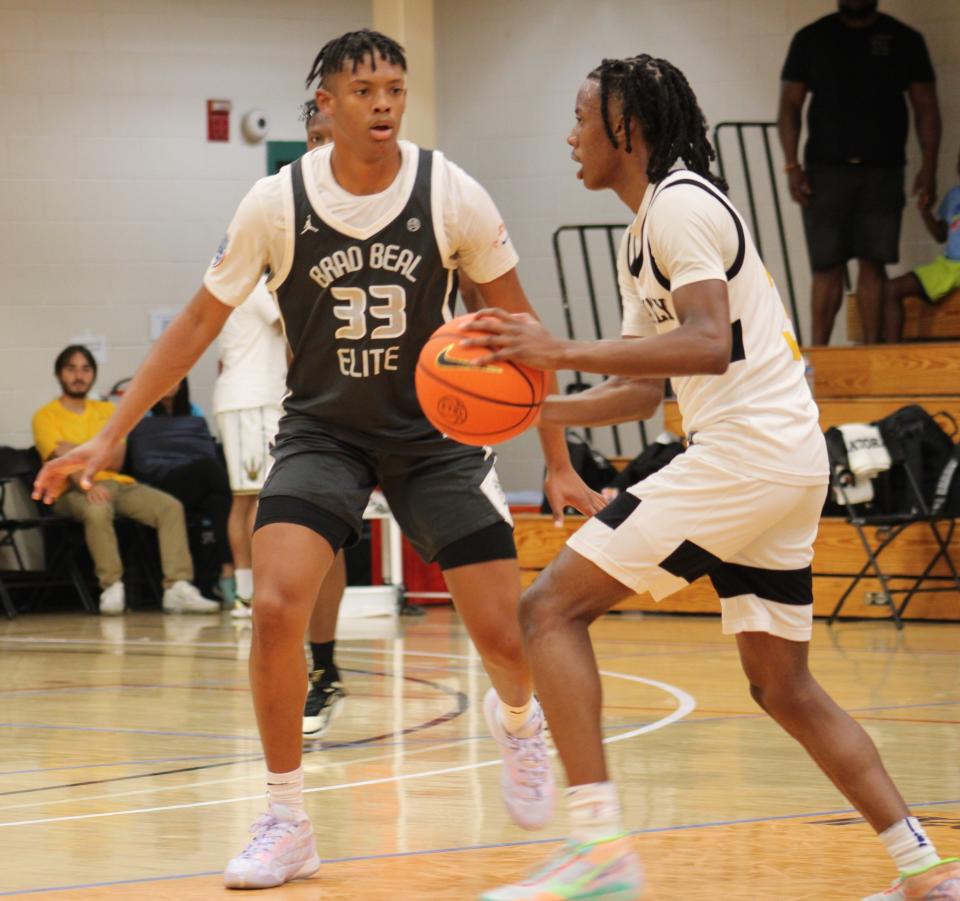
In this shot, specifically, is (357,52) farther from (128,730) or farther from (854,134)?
(854,134)

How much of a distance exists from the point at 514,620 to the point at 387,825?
0.58m

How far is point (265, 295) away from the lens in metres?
7.69

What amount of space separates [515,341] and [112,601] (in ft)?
24.8

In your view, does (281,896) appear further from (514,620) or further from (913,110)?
(913,110)

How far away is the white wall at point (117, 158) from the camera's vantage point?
10.8 m

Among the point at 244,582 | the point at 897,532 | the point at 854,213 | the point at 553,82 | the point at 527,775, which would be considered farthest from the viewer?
the point at 553,82

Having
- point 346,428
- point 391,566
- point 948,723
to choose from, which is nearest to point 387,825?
point 346,428

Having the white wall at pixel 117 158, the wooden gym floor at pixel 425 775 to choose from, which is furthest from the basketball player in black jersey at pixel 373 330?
the white wall at pixel 117 158

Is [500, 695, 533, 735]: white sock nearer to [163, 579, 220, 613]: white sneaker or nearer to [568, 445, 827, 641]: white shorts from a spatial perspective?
[568, 445, 827, 641]: white shorts

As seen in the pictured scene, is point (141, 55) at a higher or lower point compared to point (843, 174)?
higher

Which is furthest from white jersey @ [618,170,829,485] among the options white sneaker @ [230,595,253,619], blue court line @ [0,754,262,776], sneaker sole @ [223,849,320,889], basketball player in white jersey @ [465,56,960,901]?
white sneaker @ [230,595,253,619]

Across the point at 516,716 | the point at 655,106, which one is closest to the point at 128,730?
the point at 516,716

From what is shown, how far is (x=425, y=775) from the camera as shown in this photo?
4352 mm

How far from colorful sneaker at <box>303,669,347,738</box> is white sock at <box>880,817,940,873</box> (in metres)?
2.41
